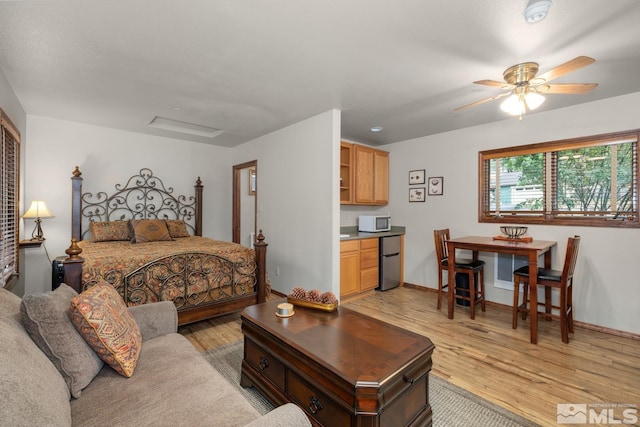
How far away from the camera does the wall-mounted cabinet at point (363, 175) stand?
4.60 metres

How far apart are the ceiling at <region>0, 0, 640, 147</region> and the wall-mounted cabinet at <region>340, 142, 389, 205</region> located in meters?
1.16

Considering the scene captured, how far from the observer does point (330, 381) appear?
1.40 m

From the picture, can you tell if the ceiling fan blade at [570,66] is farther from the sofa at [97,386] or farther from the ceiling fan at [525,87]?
the sofa at [97,386]

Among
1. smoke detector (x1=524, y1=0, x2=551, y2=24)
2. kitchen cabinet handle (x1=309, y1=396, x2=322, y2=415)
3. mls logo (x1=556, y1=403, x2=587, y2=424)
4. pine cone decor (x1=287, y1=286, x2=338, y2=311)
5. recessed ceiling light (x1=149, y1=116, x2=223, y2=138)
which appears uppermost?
recessed ceiling light (x1=149, y1=116, x2=223, y2=138)

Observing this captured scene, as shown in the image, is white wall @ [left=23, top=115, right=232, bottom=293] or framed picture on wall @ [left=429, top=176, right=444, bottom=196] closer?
white wall @ [left=23, top=115, right=232, bottom=293]

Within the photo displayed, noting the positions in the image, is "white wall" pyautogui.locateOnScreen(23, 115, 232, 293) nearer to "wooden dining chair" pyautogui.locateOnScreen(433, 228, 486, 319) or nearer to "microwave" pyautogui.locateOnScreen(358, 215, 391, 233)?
"microwave" pyautogui.locateOnScreen(358, 215, 391, 233)

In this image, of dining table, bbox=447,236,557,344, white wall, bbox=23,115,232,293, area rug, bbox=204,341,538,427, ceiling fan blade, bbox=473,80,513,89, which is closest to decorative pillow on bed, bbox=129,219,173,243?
white wall, bbox=23,115,232,293

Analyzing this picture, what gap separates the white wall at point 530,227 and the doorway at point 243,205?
270cm

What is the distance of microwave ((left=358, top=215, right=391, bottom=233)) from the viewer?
15.4ft

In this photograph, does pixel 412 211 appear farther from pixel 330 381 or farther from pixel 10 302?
pixel 10 302

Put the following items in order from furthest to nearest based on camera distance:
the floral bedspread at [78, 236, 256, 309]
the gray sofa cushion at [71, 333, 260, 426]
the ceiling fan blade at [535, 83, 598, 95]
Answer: the floral bedspread at [78, 236, 256, 309]
the ceiling fan blade at [535, 83, 598, 95]
the gray sofa cushion at [71, 333, 260, 426]

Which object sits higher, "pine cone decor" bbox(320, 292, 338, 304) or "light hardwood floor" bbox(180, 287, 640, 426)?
"pine cone decor" bbox(320, 292, 338, 304)

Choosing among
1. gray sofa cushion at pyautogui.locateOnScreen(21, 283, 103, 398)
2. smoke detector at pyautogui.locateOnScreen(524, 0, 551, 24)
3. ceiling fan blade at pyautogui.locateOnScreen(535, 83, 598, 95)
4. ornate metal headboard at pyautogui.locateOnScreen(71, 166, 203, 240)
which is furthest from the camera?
ornate metal headboard at pyautogui.locateOnScreen(71, 166, 203, 240)

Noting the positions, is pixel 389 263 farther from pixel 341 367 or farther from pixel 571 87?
pixel 341 367
